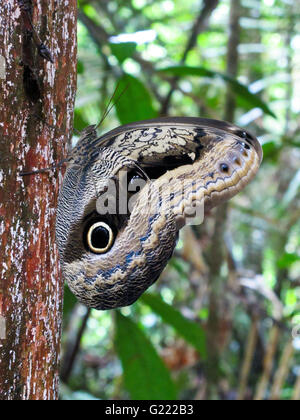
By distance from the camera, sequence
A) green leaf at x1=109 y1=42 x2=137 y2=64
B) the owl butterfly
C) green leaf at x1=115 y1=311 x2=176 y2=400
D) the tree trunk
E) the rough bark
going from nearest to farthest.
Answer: the tree trunk
the owl butterfly
green leaf at x1=109 y1=42 x2=137 y2=64
green leaf at x1=115 y1=311 x2=176 y2=400
the rough bark

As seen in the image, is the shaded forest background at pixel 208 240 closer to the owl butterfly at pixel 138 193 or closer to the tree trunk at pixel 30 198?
the owl butterfly at pixel 138 193

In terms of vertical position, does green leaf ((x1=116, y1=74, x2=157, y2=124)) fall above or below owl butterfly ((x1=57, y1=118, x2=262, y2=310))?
above

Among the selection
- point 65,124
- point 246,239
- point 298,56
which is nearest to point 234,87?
point 65,124

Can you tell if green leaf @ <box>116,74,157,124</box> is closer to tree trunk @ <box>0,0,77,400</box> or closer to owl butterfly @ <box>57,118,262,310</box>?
owl butterfly @ <box>57,118,262,310</box>

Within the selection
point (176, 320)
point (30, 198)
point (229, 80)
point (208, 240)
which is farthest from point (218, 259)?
point (30, 198)

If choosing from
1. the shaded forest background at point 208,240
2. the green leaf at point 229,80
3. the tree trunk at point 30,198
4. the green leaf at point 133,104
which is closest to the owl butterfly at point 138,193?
the tree trunk at point 30,198

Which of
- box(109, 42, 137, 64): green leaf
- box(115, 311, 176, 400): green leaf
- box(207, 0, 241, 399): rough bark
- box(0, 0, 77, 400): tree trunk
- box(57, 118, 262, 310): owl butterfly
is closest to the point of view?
box(0, 0, 77, 400): tree trunk

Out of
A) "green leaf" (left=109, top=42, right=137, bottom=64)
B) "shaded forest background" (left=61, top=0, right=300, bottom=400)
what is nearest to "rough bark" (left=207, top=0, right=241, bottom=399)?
"shaded forest background" (left=61, top=0, right=300, bottom=400)
